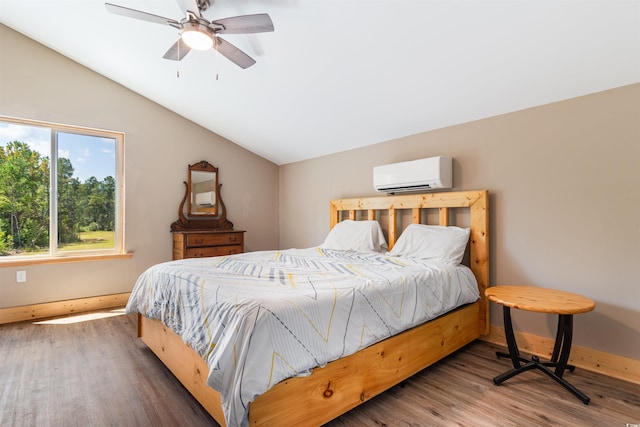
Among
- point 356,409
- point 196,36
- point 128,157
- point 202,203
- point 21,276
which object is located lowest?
point 356,409

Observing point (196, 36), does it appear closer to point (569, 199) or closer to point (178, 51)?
point (178, 51)

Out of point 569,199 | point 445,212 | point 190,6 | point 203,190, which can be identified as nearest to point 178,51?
point 190,6

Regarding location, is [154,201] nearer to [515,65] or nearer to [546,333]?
[515,65]

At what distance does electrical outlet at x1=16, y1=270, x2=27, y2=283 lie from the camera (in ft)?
10.8

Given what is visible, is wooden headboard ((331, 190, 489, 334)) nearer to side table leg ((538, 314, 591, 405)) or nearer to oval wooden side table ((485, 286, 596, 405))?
oval wooden side table ((485, 286, 596, 405))

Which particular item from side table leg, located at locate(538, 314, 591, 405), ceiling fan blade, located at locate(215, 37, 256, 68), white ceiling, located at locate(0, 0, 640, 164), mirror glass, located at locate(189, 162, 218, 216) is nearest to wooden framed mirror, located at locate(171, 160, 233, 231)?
mirror glass, located at locate(189, 162, 218, 216)

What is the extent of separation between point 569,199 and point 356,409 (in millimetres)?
2165

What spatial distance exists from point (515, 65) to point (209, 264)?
2.71m

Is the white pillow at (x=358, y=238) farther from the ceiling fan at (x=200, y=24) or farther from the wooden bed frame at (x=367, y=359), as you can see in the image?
the ceiling fan at (x=200, y=24)

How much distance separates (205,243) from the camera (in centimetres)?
405

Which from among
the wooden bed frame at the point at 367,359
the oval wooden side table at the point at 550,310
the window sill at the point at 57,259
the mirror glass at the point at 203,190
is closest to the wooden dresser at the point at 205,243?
the mirror glass at the point at 203,190

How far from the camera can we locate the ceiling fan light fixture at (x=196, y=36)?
1961mm

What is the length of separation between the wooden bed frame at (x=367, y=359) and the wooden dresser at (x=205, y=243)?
1.39 metres

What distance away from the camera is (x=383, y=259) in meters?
2.76
